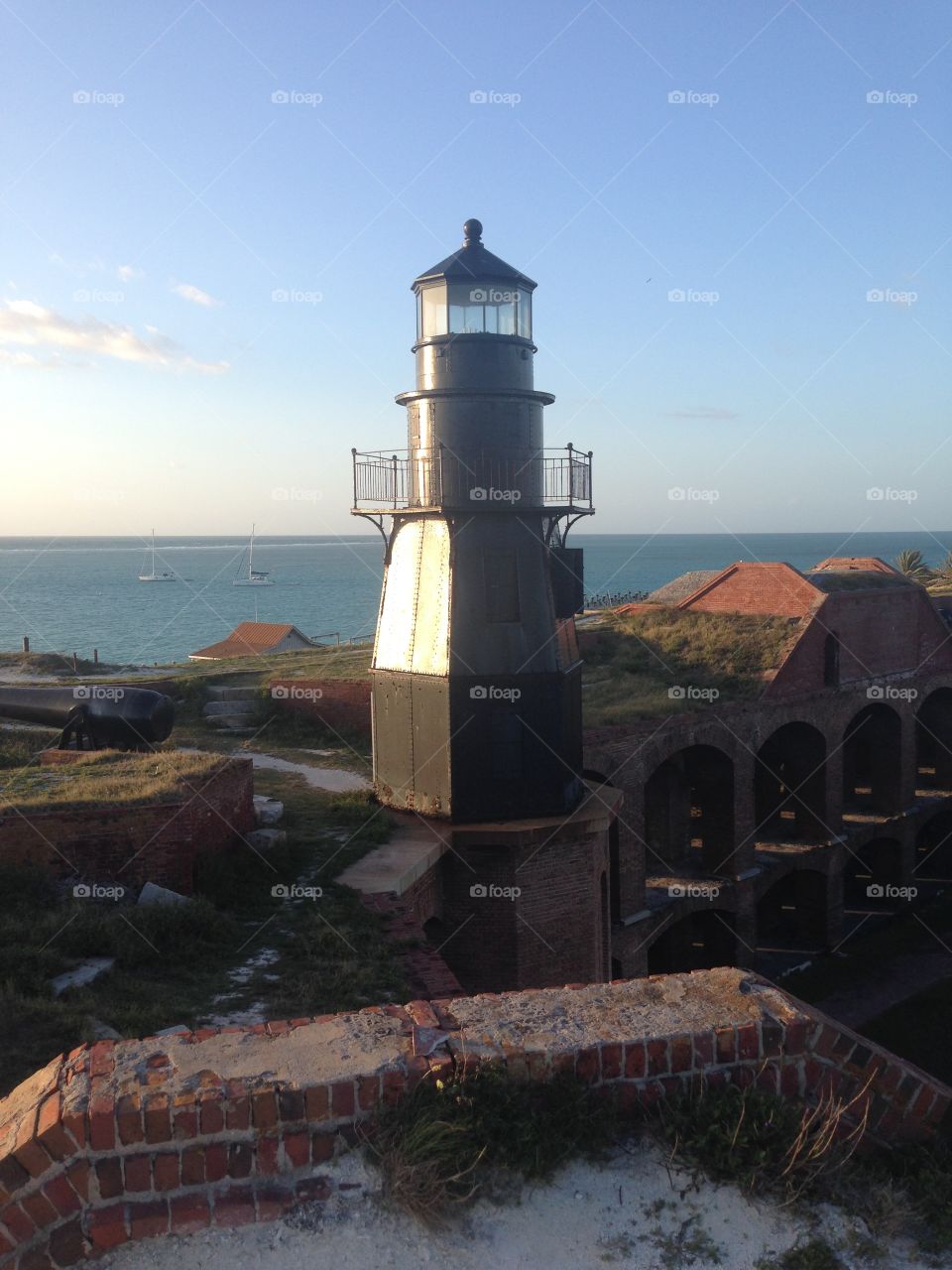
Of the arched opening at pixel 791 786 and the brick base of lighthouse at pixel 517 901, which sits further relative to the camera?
the arched opening at pixel 791 786

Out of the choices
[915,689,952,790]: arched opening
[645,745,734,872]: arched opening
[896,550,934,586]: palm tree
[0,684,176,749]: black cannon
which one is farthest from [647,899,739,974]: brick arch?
[896,550,934,586]: palm tree

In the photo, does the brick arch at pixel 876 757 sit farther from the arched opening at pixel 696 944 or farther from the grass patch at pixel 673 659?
the arched opening at pixel 696 944

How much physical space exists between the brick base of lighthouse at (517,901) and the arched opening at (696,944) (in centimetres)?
736

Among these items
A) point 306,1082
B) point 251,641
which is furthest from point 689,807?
point 251,641

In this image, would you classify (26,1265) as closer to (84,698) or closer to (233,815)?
→ (233,815)

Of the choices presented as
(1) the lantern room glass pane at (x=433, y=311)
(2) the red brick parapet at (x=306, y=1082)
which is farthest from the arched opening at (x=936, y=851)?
(2) the red brick parapet at (x=306, y=1082)

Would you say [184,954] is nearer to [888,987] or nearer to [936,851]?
[888,987]

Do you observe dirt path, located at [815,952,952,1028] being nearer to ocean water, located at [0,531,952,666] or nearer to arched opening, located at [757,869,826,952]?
arched opening, located at [757,869,826,952]

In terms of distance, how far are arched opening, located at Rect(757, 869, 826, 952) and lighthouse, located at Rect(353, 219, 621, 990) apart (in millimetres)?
10644

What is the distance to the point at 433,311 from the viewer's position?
14.5m

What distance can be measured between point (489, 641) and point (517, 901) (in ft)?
12.3

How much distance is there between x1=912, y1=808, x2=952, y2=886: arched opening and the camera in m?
27.8

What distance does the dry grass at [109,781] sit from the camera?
1089 cm

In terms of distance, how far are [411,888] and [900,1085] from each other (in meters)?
8.34
